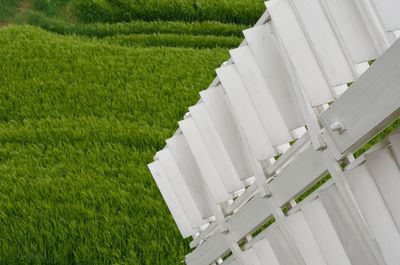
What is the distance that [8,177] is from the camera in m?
4.23

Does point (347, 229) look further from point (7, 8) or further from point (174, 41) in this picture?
point (7, 8)

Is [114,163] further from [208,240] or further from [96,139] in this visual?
Answer: [208,240]

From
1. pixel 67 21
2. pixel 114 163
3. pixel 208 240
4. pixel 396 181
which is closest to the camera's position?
pixel 396 181

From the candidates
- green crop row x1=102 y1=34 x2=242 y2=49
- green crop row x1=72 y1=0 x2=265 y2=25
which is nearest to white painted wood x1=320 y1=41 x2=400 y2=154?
green crop row x1=102 y1=34 x2=242 y2=49

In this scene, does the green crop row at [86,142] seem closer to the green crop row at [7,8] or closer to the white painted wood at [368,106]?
the green crop row at [7,8]

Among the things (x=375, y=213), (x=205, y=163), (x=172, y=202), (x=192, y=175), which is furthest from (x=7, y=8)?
(x=375, y=213)

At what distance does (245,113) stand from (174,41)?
20.0 feet

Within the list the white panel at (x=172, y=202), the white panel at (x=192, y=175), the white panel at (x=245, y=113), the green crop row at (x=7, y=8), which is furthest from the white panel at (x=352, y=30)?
the green crop row at (x=7, y=8)

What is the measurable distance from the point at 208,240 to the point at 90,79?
13.4 ft

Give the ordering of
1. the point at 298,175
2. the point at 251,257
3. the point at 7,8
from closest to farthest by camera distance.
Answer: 1. the point at 298,175
2. the point at 251,257
3. the point at 7,8

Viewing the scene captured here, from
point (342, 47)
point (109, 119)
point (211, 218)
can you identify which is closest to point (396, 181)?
point (342, 47)

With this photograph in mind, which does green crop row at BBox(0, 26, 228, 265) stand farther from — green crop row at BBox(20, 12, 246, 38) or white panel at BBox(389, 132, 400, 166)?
white panel at BBox(389, 132, 400, 166)

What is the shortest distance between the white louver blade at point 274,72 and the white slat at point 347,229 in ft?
0.71

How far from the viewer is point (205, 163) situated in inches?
83.9
